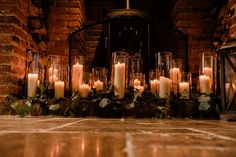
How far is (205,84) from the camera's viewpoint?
1.86 metres

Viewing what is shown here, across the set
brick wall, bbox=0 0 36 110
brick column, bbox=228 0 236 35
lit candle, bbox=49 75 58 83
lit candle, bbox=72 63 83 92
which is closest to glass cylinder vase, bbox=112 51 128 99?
lit candle, bbox=72 63 83 92

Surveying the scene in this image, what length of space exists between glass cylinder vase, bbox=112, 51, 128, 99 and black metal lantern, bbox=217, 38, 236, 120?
624 mm

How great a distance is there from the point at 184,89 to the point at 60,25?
1.75 m

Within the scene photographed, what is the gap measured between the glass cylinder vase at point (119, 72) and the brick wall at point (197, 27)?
4.91 ft

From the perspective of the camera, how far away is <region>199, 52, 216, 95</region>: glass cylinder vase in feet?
6.05

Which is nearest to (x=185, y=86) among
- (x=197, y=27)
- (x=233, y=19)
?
(x=233, y=19)

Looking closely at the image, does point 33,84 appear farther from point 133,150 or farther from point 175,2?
point 175,2

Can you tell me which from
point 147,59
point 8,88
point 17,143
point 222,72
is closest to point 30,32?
point 8,88

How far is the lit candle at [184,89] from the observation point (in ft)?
6.12

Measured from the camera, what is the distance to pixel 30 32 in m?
2.67

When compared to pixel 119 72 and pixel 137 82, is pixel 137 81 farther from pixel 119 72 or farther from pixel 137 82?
pixel 119 72

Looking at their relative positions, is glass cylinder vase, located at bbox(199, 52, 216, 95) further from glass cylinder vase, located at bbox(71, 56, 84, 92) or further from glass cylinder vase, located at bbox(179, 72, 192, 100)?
glass cylinder vase, located at bbox(71, 56, 84, 92)

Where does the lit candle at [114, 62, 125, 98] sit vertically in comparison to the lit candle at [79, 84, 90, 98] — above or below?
above

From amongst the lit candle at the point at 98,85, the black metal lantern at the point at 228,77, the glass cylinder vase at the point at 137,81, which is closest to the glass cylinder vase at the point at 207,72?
the glass cylinder vase at the point at 137,81
